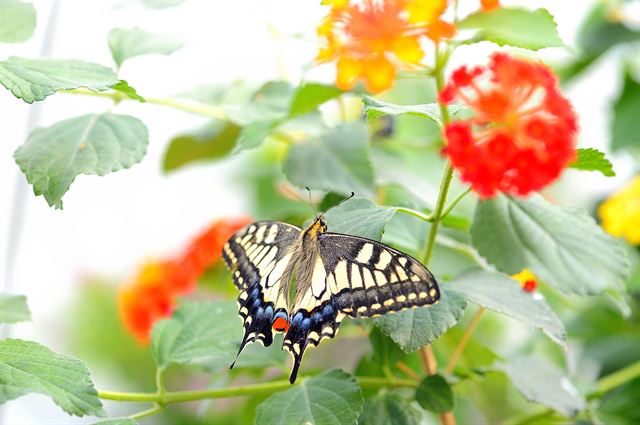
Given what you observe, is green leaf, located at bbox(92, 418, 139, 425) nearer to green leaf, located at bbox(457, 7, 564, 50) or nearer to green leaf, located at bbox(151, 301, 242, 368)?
green leaf, located at bbox(151, 301, 242, 368)

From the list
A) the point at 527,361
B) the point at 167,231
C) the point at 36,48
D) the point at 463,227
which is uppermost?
the point at 36,48

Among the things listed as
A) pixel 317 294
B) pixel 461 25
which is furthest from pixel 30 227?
pixel 461 25

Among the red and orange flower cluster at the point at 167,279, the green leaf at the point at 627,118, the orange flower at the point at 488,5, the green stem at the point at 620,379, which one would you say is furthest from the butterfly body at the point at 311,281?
the green leaf at the point at 627,118

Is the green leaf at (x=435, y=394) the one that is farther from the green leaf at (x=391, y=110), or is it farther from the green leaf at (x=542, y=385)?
the green leaf at (x=391, y=110)

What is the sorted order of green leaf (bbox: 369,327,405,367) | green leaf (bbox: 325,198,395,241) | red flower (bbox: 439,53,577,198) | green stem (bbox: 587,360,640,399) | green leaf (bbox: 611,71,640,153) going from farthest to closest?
green leaf (bbox: 611,71,640,153), green stem (bbox: 587,360,640,399), green leaf (bbox: 369,327,405,367), green leaf (bbox: 325,198,395,241), red flower (bbox: 439,53,577,198)

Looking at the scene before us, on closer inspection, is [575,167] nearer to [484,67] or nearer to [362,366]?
[484,67]

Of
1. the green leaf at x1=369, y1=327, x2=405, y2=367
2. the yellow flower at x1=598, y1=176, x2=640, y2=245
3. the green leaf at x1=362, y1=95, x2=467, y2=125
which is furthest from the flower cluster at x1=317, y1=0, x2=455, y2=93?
the yellow flower at x1=598, y1=176, x2=640, y2=245
